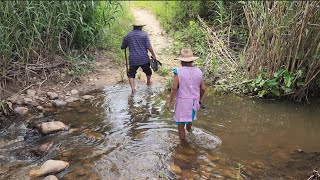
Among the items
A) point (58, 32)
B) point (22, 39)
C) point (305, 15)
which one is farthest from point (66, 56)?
point (305, 15)

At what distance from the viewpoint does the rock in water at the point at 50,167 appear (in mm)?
3904

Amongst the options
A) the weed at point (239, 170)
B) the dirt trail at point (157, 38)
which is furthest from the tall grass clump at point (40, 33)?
the weed at point (239, 170)

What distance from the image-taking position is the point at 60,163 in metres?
4.05

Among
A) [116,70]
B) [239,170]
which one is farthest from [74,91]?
[239,170]

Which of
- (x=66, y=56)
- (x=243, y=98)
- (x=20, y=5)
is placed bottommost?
(x=243, y=98)

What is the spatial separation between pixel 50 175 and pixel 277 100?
4227 millimetres

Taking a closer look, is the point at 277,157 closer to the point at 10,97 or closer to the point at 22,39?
the point at 10,97

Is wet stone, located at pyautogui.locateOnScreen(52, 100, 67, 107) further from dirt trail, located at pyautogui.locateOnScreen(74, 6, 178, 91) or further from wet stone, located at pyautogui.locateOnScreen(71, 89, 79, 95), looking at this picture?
dirt trail, located at pyautogui.locateOnScreen(74, 6, 178, 91)

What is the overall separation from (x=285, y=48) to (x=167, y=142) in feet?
9.29

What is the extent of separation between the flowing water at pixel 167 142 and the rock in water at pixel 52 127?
0.33 feet

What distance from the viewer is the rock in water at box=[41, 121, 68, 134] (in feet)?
16.6

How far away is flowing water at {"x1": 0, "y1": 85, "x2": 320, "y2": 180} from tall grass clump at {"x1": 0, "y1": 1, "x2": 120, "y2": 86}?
130 centimetres

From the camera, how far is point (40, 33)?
6.80 metres

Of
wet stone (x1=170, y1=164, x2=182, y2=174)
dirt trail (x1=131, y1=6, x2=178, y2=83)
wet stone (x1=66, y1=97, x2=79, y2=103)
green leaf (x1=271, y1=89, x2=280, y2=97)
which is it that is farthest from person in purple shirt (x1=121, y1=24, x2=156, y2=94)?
wet stone (x1=170, y1=164, x2=182, y2=174)
